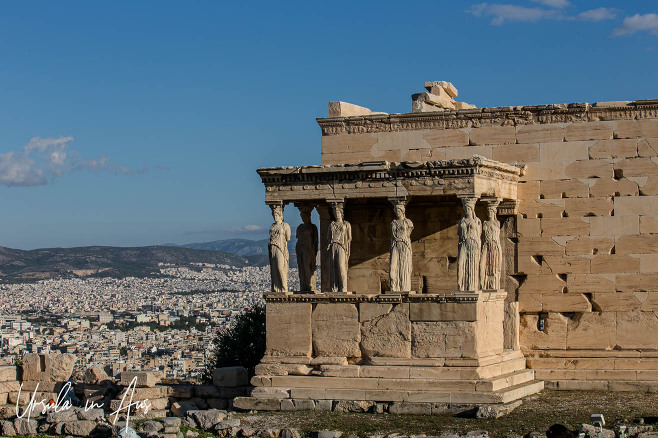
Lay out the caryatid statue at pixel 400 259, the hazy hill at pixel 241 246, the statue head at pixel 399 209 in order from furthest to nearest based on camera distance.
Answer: the hazy hill at pixel 241 246
the statue head at pixel 399 209
the caryatid statue at pixel 400 259

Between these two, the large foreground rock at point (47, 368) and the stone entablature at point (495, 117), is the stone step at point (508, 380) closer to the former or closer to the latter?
the stone entablature at point (495, 117)

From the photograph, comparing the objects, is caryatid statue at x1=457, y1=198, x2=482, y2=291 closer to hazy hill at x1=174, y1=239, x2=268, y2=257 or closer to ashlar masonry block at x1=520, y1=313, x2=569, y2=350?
ashlar masonry block at x1=520, y1=313, x2=569, y2=350

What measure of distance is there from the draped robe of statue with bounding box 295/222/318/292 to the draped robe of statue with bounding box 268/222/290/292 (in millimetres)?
515

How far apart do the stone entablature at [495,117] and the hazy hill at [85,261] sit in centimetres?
8798

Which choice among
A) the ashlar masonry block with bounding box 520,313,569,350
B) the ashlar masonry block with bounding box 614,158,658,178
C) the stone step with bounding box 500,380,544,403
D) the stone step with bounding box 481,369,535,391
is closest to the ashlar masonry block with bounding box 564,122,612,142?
the ashlar masonry block with bounding box 614,158,658,178

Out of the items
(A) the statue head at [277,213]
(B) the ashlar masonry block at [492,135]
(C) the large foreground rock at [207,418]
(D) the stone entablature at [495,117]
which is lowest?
(C) the large foreground rock at [207,418]

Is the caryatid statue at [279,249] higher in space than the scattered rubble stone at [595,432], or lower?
higher

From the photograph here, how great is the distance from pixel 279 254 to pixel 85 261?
95.7m

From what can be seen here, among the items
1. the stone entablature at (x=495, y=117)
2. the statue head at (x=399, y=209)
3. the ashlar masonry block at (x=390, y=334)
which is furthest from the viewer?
the stone entablature at (x=495, y=117)

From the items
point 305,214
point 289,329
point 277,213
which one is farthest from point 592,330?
point 277,213

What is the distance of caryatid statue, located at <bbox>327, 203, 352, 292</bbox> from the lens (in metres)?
19.8

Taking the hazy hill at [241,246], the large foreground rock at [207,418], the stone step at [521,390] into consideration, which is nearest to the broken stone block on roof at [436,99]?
the stone step at [521,390]

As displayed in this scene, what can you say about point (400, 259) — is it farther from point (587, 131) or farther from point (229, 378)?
point (229, 378)

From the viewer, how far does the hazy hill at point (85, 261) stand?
107938 millimetres
